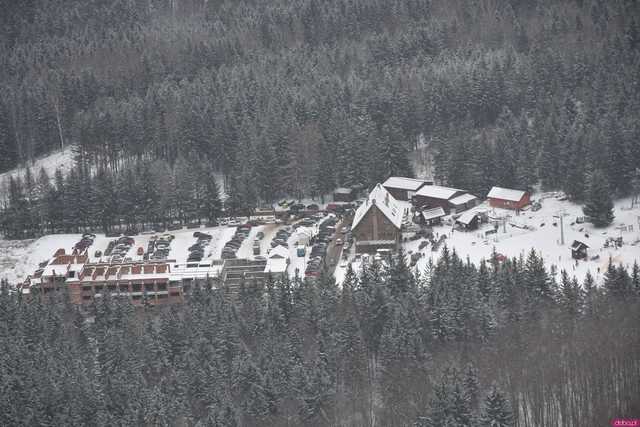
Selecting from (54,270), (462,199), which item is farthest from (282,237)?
(54,270)

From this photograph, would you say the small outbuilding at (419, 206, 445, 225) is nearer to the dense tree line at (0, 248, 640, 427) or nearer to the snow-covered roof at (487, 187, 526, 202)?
the snow-covered roof at (487, 187, 526, 202)

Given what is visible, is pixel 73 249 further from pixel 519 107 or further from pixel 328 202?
pixel 519 107

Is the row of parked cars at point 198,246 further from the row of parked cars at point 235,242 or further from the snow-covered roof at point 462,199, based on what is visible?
the snow-covered roof at point 462,199

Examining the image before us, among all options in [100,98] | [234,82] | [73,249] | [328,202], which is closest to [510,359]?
[328,202]

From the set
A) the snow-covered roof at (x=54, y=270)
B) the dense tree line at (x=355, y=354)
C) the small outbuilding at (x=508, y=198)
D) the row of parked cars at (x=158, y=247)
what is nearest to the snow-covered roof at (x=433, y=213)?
the small outbuilding at (x=508, y=198)

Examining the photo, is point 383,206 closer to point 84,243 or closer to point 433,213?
point 433,213

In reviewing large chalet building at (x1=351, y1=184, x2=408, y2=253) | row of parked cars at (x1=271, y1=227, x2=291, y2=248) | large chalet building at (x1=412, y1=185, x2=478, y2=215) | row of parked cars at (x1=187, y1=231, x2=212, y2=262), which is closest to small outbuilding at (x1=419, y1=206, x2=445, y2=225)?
large chalet building at (x1=412, y1=185, x2=478, y2=215)
